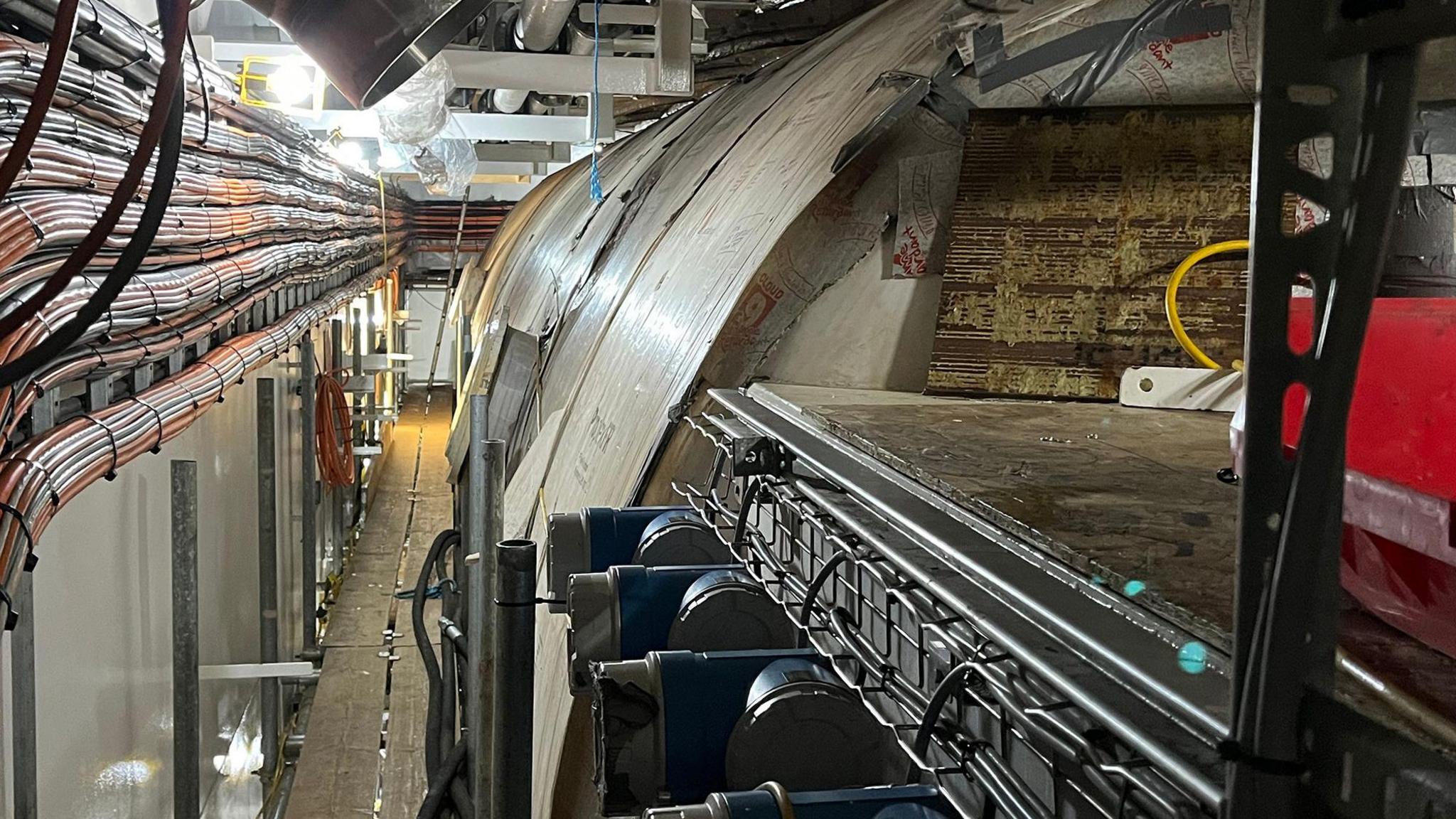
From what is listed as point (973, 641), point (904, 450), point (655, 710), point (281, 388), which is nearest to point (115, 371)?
point (655, 710)

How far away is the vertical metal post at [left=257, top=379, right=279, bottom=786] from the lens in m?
4.29

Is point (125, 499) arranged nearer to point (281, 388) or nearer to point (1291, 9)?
point (281, 388)

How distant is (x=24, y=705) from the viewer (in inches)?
67.8

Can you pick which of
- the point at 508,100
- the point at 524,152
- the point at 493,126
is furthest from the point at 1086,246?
the point at 524,152

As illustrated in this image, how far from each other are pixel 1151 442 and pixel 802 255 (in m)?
0.91

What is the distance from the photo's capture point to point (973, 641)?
3.08 ft

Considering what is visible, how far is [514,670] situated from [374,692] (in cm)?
354

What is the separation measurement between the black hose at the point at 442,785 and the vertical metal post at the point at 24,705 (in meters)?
1.88

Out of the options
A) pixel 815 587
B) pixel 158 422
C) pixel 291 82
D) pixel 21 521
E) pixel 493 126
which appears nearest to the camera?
pixel 815 587

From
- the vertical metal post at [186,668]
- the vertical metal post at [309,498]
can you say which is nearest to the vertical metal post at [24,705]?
the vertical metal post at [186,668]

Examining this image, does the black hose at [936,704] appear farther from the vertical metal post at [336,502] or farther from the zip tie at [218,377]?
the vertical metal post at [336,502]

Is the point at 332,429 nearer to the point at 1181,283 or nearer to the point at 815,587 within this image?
the point at 1181,283

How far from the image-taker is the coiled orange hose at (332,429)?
6.09 m

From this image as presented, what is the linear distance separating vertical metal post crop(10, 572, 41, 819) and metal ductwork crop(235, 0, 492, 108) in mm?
950
